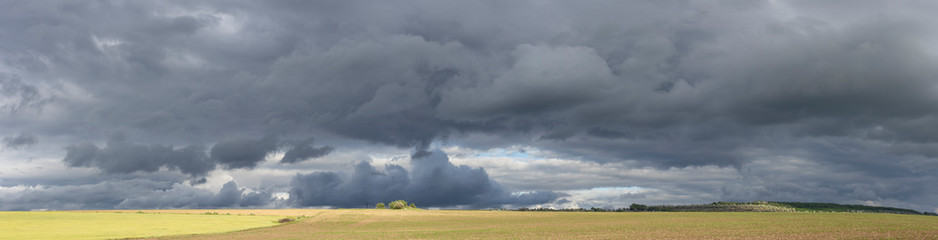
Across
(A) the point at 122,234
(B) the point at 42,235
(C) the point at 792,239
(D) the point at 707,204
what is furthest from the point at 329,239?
(D) the point at 707,204

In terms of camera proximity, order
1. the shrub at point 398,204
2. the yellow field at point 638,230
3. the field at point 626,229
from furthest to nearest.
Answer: the shrub at point 398,204 < the field at point 626,229 < the yellow field at point 638,230

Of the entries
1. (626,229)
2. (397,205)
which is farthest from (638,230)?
(397,205)

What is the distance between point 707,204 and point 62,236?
17713cm

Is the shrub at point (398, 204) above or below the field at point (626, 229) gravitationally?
above

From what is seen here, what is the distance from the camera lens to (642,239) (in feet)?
182

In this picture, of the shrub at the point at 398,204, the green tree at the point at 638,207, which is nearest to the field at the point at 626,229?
the shrub at the point at 398,204

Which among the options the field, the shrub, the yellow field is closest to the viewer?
Result: the yellow field

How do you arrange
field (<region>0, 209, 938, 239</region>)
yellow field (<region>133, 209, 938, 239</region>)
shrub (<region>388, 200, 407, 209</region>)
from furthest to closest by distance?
shrub (<region>388, 200, 407, 209</region>) < field (<region>0, 209, 938, 239</region>) < yellow field (<region>133, 209, 938, 239</region>)

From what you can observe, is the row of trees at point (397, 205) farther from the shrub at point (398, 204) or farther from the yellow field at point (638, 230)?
the yellow field at point (638, 230)

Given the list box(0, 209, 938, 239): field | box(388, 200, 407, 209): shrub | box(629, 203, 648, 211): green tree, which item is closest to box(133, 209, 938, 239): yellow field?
box(0, 209, 938, 239): field

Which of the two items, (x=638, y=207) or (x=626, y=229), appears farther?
(x=638, y=207)

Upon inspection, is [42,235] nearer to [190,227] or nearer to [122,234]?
[122,234]

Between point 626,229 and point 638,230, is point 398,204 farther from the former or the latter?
point 638,230

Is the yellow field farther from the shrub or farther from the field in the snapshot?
the shrub
